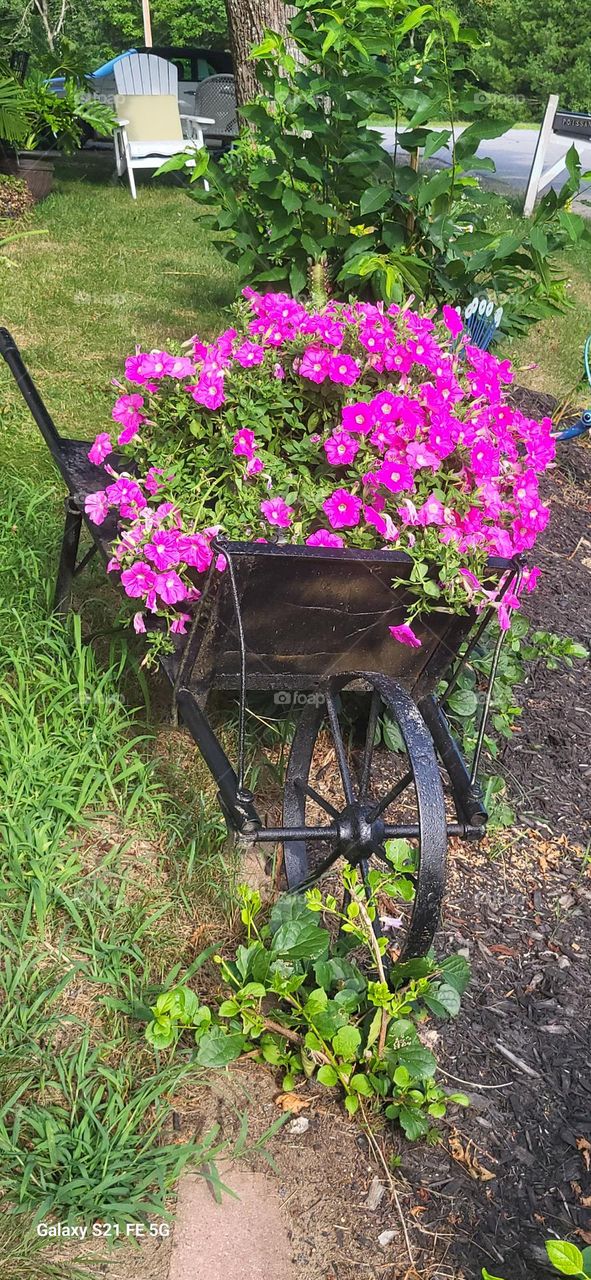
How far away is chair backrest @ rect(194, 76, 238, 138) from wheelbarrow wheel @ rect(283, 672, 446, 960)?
10858 millimetres

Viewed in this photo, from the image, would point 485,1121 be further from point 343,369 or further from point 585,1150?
point 343,369

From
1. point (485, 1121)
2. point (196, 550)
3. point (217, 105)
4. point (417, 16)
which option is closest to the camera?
point (485, 1121)

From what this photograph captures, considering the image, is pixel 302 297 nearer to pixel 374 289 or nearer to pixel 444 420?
pixel 374 289

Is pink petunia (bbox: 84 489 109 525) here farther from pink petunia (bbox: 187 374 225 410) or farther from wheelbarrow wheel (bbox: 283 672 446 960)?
wheelbarrow wheel (bbox: 283 672 446 960)

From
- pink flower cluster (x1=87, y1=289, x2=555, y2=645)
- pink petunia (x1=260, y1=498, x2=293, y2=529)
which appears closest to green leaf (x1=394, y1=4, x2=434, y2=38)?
pink flower cluster (x1=87, y1=289, x2=555, y2=645)

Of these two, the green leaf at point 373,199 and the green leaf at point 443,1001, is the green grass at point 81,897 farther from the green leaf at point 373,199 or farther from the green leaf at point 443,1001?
the green leaf at point 373,199

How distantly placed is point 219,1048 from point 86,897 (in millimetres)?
496

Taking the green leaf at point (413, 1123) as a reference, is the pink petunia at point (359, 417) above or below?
above

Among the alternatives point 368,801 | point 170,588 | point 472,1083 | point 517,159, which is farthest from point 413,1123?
point 517,159

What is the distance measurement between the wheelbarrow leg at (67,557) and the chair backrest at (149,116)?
908cm

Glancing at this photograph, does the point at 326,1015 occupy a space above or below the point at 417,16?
below

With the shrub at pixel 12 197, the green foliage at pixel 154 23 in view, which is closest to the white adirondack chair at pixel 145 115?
the shrub at pixel 12 197

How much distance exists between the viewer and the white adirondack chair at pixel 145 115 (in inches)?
403

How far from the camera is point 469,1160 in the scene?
1854 mm
